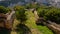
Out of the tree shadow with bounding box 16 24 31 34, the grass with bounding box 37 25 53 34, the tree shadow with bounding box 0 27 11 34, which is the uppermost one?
the tree shadow with bounding box 0 27 11 34

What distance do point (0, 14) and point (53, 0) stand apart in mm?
12441

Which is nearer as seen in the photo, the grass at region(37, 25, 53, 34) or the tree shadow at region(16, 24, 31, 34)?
the tree shadow at region(16, 24, 31, 34)

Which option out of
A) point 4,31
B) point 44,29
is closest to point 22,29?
point 4,31

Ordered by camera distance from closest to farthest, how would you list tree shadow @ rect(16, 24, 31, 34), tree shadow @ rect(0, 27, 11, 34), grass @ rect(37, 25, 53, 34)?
tree shadow @ rect(0, 27, 11, 34) → tree shadow @ rect(16, 24, 31, 34) → grass @ rect(37, 25, 53, 34)

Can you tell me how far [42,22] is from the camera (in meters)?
10.3

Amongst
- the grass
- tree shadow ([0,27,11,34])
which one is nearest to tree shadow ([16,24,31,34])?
tree shadow ([0,27,11,34])

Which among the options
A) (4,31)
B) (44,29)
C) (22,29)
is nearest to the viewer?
(4,31)

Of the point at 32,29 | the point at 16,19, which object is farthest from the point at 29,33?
the point at 16,19

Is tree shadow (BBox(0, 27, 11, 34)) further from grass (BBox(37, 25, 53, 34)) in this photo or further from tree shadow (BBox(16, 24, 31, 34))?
grass (BBox(37, 25, 53, 34))

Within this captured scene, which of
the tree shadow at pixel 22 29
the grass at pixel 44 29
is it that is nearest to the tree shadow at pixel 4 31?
the tree shadow at pixel 22 29

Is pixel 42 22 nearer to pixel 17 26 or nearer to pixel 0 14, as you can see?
pixel 17 26

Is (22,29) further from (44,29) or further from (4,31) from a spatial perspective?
(44,29)

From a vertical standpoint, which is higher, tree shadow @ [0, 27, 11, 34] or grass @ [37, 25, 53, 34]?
tree shadow @ [0, 27, 11, 34]

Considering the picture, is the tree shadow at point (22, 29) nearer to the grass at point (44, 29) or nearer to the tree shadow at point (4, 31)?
the tree shadow at point (4, 31)
